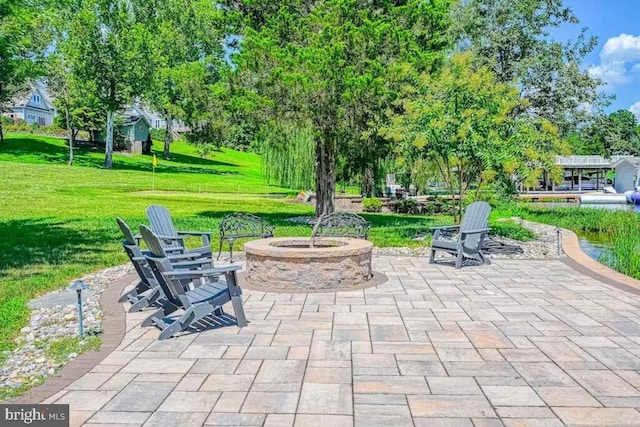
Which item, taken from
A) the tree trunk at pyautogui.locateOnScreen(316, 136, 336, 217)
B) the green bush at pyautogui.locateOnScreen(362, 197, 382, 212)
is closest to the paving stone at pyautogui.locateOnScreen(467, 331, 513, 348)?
the tree trunk at pyautogui.locateOnScreen(316, 136, 336, 217)

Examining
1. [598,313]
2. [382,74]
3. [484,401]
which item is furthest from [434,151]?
[484,401]

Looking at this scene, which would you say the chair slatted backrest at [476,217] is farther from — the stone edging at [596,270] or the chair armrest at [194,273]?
the chair armrest at [194,273]

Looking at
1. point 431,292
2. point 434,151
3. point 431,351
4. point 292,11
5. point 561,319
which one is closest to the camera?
point 431,351

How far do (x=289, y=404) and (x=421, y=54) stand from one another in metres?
10.7

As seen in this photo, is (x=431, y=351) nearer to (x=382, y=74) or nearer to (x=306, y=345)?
(x=306, y=345)

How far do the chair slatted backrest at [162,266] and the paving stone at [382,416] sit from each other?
6.55 feet

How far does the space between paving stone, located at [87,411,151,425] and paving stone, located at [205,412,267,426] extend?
0.38 meters

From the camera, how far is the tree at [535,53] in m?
20.9

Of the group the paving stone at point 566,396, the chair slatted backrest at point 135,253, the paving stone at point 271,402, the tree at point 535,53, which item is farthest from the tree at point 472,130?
the tree at point 535,53

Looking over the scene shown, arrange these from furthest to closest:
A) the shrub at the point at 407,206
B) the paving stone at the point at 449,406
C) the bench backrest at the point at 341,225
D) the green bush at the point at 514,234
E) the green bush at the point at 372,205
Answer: the shrub at the point at 407,206 → the green bush at the point at 372,205 → the green bush at the point at 514,234 → the bench backrest at the point at 341,225 → the paving stone at the point at 449,406

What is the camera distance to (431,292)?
239 inches

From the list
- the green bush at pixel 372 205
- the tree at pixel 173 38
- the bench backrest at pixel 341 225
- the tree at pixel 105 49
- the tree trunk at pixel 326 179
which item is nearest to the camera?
the bench backrest at pixel 341 225

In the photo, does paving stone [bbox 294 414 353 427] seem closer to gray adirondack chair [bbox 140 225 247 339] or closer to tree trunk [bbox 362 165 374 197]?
gray adirondack chair [bbox 140 225 247 339]

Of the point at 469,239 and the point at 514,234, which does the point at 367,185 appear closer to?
the point at 514,234
